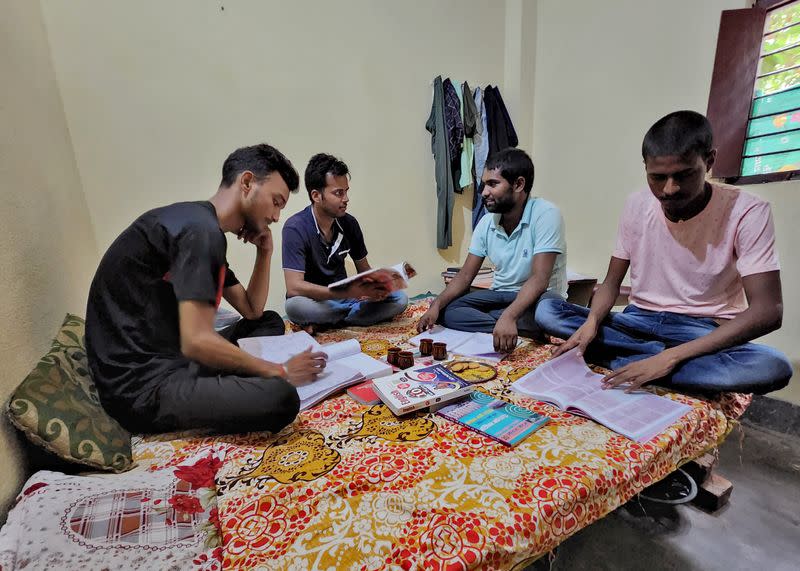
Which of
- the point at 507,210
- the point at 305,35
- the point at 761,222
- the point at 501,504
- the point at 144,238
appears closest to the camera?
→ the point at 501,504

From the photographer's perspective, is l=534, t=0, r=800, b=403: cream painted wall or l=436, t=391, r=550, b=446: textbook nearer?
l=436, t=391, r=550, b=446: textbook

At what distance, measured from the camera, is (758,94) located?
1.72 m

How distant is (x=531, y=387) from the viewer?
1.09m

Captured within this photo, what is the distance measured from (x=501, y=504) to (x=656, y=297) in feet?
3.38

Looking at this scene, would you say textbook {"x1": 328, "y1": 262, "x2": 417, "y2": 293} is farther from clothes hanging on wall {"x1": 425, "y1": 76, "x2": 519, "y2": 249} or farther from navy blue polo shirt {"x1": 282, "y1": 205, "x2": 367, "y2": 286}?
clothes hanging on wall {"x1": 425, "y1": 76, "x2": 519, "y2": 249}

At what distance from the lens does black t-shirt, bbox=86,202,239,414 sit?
2.73 feet

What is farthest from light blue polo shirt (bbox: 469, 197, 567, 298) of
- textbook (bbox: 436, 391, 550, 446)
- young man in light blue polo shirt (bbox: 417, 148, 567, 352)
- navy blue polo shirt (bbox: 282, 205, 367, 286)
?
textbook (bbox: 436, 391, 550, 446)

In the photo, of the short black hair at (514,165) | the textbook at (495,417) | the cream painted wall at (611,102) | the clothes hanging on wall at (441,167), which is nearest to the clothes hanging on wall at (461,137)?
the clothes hanging on wall at (441,167)

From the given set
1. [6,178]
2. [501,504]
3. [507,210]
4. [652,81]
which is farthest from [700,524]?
[652,81]

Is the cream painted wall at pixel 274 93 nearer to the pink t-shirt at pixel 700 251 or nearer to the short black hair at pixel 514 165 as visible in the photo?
the short black hair at pixel 514 165

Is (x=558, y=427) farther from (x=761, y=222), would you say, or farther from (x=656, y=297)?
(x=761, y=222)

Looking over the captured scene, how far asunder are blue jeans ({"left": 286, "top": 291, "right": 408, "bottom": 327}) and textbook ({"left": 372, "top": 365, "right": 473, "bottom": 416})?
2.45 feet

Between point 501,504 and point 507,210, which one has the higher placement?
point 507,210

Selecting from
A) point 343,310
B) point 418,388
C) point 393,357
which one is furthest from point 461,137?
point 418,388
